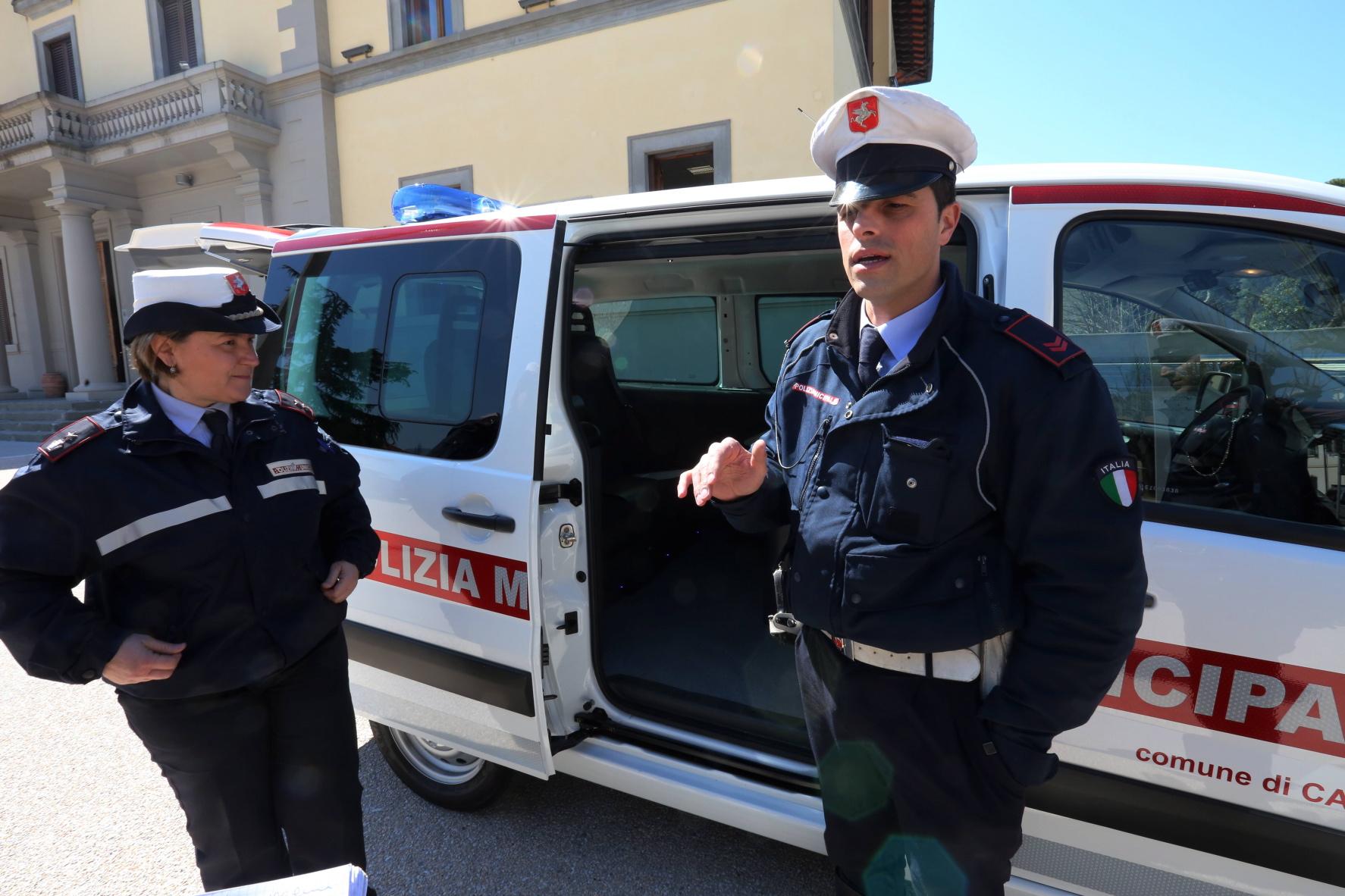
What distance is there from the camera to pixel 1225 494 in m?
1.41

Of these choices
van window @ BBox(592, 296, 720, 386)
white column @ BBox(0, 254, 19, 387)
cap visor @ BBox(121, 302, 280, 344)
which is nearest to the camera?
cap visor @ BBox(121, 302, 280, 344)

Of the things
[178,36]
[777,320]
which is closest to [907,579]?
[777,320]

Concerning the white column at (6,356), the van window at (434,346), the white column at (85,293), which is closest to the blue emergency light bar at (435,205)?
the van window at (434,346)

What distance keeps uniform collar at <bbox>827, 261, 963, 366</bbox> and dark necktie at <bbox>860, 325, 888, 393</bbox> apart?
0.03 meters

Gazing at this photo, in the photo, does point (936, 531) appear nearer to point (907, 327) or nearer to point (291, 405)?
point (907, 327)

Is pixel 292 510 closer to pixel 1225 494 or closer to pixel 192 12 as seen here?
pixel 1225 494

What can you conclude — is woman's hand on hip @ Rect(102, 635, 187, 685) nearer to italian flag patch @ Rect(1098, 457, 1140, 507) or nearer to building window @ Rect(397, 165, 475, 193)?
italian flag patch @ Rect(1098, 457, 1140, 507)

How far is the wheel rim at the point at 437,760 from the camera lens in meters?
2.38

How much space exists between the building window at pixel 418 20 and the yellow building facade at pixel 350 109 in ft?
0.07

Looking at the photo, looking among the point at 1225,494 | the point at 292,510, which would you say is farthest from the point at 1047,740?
the point at 292,510

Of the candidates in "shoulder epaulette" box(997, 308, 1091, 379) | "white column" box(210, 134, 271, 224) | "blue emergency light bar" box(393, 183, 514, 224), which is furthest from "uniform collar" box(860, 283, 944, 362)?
"white column" box(210, 134, 271, 224)

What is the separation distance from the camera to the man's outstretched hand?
1322 mm

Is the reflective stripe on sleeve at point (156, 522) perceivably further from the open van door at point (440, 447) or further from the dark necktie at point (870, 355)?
the dark necktie at point (870, 355)

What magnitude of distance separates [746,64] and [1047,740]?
7.74 m
